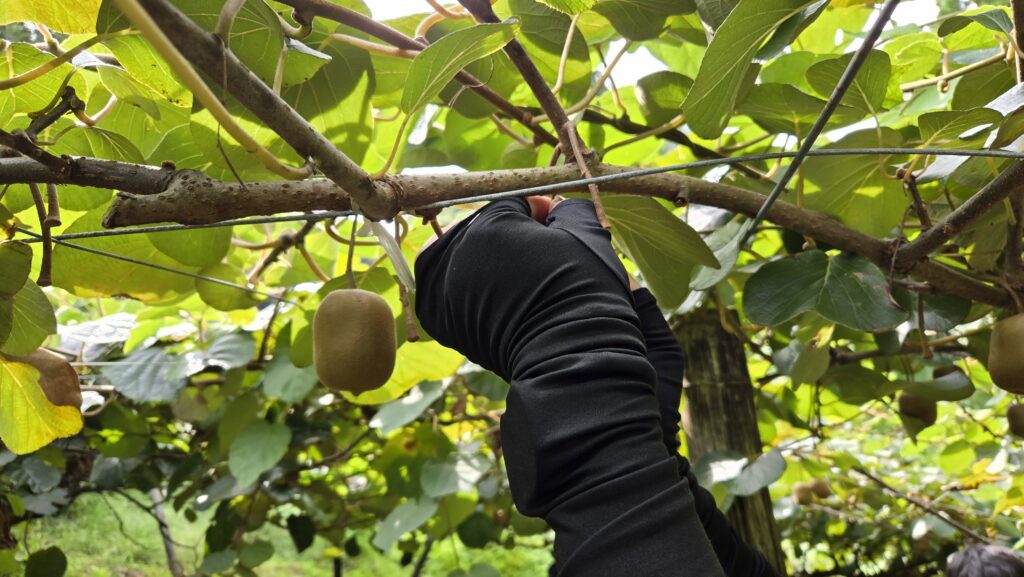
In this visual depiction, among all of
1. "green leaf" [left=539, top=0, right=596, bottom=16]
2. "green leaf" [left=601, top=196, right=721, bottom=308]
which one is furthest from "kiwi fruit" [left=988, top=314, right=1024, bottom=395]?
"green leaf" [left=539, top=0, right=596, bottom=16]

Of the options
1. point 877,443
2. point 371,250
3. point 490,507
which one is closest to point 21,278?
point 371,250

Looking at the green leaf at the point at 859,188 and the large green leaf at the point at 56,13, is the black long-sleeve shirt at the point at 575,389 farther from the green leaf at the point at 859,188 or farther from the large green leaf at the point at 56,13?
the green leaf at the point at 859,188

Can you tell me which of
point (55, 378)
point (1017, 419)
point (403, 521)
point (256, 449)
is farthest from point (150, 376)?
point (1017, 419)

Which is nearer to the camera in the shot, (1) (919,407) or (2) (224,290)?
(2) (224,290)

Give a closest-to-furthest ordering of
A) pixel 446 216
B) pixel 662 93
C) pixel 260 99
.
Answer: pixel 260 99, pixel 662 93, pixel 446 216

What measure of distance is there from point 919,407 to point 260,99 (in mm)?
1173

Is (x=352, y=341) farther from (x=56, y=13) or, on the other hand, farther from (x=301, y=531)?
(x=301, y=531)

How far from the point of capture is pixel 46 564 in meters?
1.51

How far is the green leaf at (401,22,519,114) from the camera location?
0.53m

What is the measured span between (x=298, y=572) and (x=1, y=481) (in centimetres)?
206

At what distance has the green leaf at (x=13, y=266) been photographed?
627mm

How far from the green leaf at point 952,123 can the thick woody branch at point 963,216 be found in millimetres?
46

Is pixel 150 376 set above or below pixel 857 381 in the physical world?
below

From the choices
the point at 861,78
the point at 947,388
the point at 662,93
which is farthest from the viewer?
the point at 947,388
